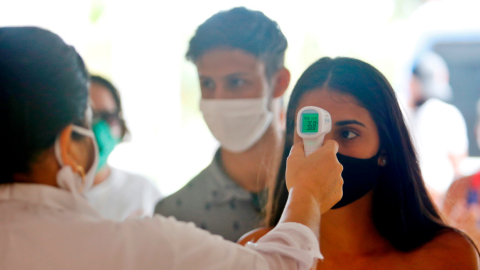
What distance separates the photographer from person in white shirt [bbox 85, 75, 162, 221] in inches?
68.8

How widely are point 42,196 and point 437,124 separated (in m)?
2.38

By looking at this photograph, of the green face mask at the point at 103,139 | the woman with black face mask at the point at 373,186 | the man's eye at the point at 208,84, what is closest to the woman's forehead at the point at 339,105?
the woman with black face mask at the point at 373,186

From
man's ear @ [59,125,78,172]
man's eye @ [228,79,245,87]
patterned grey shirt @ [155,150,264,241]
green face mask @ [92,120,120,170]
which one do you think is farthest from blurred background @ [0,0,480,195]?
man's ear @ [59,125,78,172]

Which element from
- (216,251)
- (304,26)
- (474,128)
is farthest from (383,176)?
(474,128)

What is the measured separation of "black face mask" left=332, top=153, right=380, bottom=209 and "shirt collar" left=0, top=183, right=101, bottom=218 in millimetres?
590

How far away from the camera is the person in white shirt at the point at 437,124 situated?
2482 millimetres

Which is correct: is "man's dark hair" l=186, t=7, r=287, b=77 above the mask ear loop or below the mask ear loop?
above

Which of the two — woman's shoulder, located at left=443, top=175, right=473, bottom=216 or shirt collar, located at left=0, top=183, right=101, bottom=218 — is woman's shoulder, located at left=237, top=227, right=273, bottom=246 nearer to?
shirt collar, located at left=0, top=183, right=101, bottom=218

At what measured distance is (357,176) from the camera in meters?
1.02

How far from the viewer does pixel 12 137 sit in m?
0.82

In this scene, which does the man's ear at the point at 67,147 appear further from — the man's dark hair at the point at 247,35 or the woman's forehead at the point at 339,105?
the man's dark hair at the point at 247,35

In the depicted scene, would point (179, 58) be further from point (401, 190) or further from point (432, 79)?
point (401, 190)

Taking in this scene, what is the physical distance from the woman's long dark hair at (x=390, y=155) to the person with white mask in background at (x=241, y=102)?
11.1 inches

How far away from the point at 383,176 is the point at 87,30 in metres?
2.69
